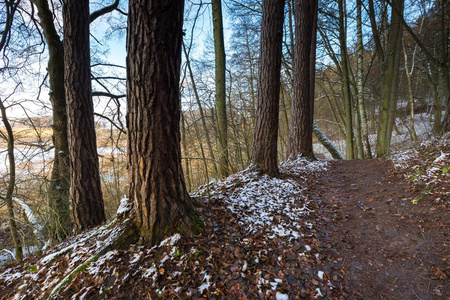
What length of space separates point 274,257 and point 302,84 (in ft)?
19.1

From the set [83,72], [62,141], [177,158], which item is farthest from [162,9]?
[62,141]

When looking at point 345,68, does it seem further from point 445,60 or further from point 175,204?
point 175,204

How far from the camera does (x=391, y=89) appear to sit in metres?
7.69

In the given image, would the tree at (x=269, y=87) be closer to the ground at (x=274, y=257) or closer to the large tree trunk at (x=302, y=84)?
the ground at (x=274, y=257)

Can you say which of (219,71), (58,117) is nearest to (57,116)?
(58,117)

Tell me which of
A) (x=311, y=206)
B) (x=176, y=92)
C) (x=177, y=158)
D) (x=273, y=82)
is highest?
(x=273, y=82)

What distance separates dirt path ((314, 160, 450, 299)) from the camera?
6.23 ft

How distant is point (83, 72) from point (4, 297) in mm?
3235

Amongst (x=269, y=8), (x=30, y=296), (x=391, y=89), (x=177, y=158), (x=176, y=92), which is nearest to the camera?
(x=30, y=296)

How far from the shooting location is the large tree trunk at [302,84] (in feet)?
20.4

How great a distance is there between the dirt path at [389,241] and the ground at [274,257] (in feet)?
0.03

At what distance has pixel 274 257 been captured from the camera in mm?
2225

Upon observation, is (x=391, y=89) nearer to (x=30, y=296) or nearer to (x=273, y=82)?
(x=273, y=82)

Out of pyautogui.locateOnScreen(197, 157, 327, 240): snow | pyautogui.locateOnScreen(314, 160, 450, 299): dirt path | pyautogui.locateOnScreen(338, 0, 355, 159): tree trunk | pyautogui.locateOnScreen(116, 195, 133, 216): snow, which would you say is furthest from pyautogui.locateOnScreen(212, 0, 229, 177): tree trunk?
pyautogui.locateOnScreen(338, 0, 355, 159): tree trunk
